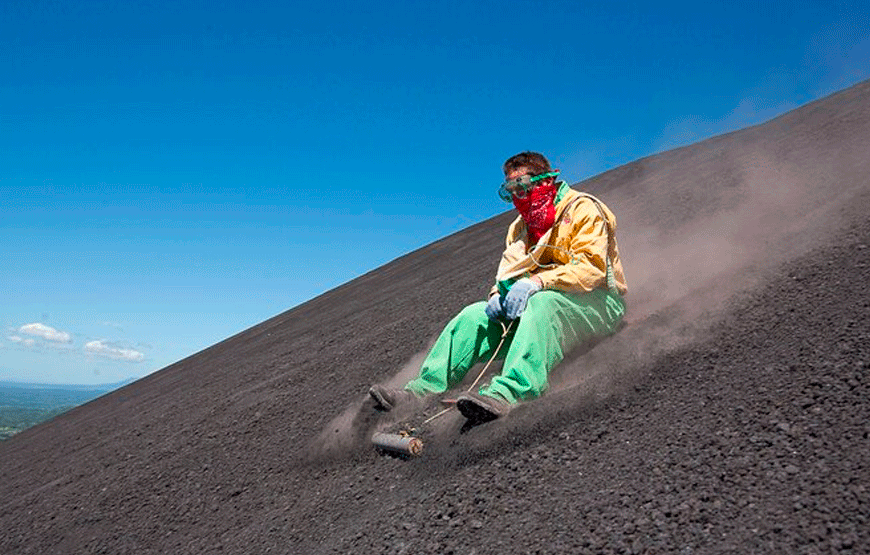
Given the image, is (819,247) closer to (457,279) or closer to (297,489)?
(297,489)

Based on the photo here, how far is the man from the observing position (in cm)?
363

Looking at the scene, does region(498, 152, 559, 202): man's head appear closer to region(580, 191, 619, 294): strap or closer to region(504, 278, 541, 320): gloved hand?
region(580, 191, 619, 294): strap

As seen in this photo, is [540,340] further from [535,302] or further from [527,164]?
[527,164]

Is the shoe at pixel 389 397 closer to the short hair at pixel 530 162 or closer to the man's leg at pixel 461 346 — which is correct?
the man's leg at pixel 461 346

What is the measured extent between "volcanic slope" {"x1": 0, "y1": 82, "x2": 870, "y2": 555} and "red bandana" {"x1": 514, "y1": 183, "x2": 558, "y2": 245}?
86 cm

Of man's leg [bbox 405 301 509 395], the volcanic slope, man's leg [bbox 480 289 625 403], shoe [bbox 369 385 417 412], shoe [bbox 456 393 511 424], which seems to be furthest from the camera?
man's leg [bbox 405 301 509 395]

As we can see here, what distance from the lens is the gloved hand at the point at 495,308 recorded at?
403 centimetres

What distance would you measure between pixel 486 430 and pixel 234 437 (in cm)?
300

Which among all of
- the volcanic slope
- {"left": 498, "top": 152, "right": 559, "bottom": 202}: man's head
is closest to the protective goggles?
{"left": 498, "top": 152, "right": 559, "bottom": 202}: man's head

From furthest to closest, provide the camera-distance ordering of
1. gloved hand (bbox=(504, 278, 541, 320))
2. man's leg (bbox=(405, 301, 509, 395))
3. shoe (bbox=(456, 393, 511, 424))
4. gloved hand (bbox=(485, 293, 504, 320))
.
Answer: man's leg (bbox=(405, 301, 509, 395))
gloved hand (bbox=(485, 293, 504, 320))
gloved hand (bbox=(504, 278, 541, 320))
shoe (bbox=(456, 393, 511, 424))

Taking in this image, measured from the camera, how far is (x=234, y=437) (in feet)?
18.5

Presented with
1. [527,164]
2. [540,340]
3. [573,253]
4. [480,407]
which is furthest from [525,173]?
[480,407]

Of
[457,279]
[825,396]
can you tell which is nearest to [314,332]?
[457,279]

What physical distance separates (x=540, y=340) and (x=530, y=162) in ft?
4.13
